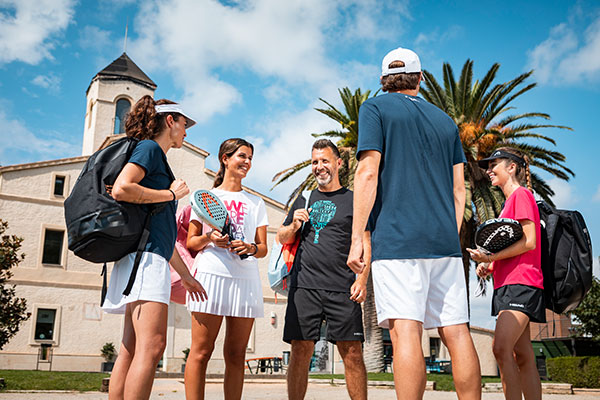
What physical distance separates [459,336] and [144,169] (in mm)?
2147

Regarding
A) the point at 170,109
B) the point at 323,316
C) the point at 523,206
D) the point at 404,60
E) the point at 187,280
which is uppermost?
the point at 404,60

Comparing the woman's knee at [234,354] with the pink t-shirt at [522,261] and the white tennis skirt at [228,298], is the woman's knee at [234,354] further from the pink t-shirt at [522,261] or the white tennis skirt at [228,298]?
the pink t-shirt at [522,261]

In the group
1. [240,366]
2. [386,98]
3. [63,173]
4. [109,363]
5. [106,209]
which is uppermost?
[63,173]

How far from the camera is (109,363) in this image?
26.7 meters

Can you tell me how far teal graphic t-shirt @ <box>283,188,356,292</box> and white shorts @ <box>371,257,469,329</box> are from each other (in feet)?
5.19

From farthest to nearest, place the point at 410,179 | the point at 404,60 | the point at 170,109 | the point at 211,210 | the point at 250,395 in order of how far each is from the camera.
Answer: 1. the point at 250,395
2. the point at 211,210
3. the point at 170,109
4. the point at 404,60
5. the point at 410,179

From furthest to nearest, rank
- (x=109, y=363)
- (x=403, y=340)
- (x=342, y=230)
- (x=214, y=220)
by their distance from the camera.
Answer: (x=109, y=363), (x=342, y=230), (x=214, y=220), (x=403, y=340)

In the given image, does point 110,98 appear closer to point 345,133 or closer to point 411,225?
point 345,133

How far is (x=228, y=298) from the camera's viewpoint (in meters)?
4.54

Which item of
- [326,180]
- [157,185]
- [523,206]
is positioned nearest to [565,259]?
[523,206]

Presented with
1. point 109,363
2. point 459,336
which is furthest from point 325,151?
point 109,363

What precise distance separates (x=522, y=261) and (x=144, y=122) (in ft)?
10.5

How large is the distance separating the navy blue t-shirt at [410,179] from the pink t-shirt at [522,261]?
4.92ft

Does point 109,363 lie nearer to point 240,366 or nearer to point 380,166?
point 240,366
